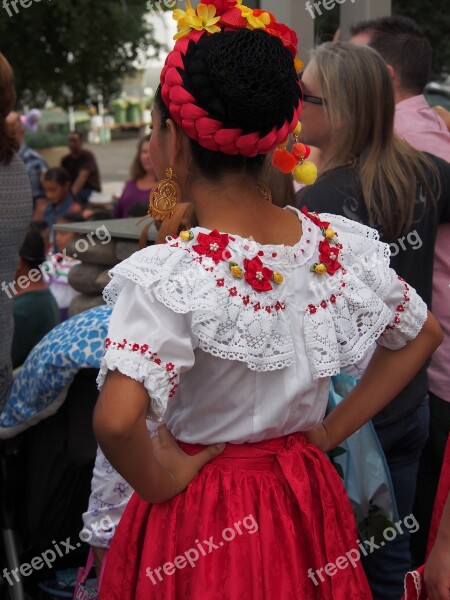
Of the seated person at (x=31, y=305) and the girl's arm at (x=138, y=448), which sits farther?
the seated person at (x=31, y=305)

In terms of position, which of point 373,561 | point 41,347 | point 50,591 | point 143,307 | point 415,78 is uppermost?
point 143,307

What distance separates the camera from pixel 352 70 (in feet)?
8.80

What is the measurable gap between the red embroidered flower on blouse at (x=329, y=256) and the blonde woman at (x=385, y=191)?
74cm

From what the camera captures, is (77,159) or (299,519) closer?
(299,519)

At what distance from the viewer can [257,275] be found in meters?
1.63

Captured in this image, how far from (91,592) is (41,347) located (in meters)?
0.75

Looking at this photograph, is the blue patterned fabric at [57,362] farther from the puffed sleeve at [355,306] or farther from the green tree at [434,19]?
the green tree at [434,19]

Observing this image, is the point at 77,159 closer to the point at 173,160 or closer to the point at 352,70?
the point at 352,70

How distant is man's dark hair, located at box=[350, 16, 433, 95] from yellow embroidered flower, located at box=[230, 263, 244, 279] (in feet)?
7.37

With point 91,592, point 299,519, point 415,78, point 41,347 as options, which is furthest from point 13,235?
point 415,78

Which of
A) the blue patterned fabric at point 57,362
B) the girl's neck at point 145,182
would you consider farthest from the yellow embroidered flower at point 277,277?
the girl's neck at point 145,182

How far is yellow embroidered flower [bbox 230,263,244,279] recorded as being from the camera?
1609 millimetres

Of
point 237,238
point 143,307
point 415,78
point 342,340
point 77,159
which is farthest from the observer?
point 77,159

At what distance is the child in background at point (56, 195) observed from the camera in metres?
8.87
